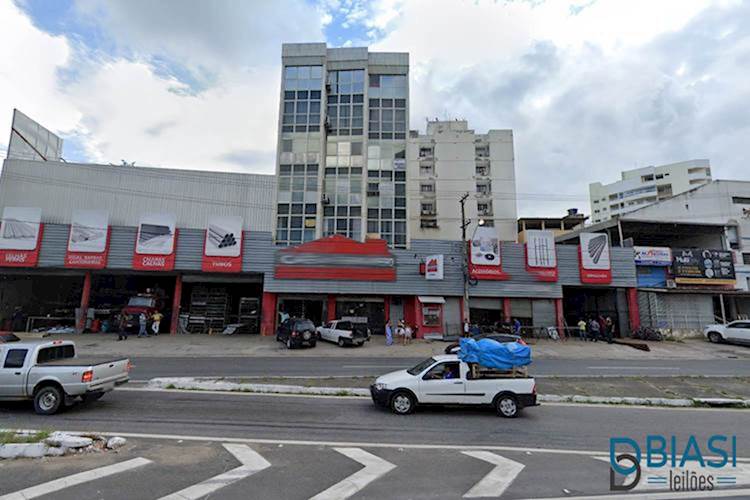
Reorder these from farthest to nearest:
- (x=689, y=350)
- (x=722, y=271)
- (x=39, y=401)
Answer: (x=722, y=271) < (x=689, y=350) < (x=39, y=401)

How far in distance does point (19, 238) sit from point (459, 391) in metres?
34.3

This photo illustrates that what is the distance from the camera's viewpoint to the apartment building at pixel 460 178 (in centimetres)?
5638

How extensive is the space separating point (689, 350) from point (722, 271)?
1268 centimetres

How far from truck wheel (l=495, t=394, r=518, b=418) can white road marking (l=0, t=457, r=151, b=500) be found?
8.38 metres

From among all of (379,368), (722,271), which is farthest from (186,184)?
(722,271)

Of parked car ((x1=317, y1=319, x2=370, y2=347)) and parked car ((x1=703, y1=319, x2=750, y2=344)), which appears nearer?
parked car ((x1=317, y1=319, x2=370, y2=347))

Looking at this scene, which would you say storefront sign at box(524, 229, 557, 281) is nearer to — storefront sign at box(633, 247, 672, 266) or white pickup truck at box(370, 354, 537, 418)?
storefront sign at box(633, 247, 672, 266)

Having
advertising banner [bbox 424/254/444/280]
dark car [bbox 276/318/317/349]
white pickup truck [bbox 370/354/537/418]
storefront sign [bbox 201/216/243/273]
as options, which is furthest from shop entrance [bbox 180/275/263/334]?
white pickup truck [bbox 370/354/537/418]

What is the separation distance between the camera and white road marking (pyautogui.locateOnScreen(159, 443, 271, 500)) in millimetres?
5504

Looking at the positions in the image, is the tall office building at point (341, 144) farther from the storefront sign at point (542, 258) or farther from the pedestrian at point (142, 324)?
the pedestrian at point (142, 324)

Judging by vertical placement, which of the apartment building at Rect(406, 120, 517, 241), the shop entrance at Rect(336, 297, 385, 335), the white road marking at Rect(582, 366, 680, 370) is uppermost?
the apartment building at Rect(406, 120, 517, 241)

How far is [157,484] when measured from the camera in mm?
5871

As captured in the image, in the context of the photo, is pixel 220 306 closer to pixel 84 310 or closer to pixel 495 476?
pixel 84 310

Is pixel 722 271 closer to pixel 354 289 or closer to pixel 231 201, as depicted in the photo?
pixel 354 289
